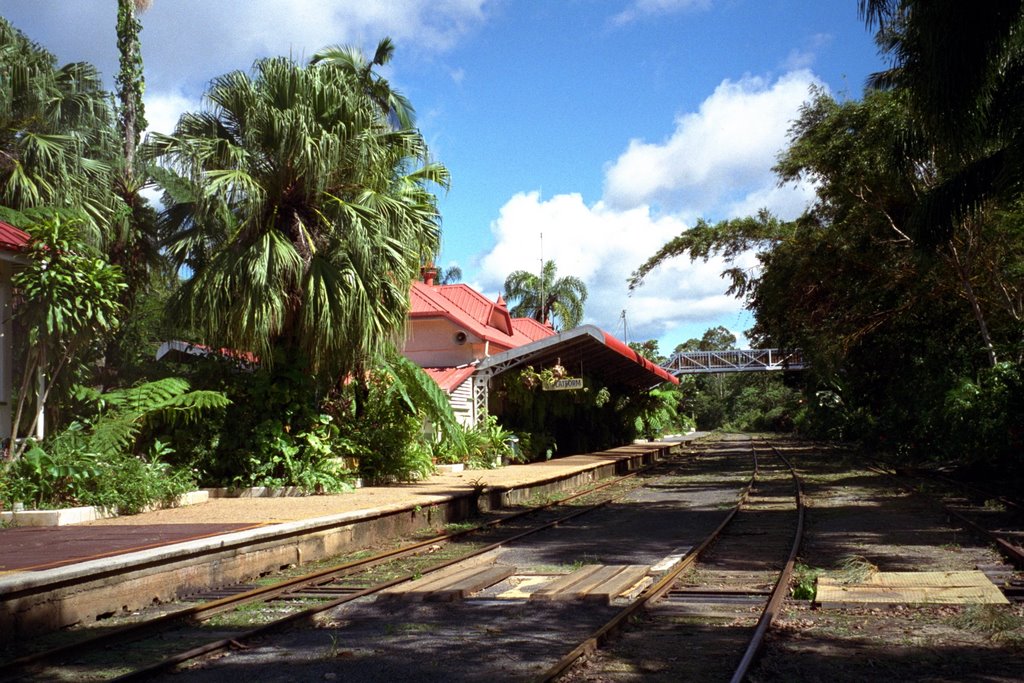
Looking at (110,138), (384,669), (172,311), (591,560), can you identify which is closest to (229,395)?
(172,311)

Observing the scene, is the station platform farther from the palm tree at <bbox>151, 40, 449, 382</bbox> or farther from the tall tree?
the tall tree

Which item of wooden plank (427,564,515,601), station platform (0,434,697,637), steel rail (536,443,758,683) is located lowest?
steel rail (536,443,758,683)

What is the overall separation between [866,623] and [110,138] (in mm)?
17574

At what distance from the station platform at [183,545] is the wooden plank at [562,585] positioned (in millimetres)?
3285

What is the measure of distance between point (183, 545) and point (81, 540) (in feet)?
5.49

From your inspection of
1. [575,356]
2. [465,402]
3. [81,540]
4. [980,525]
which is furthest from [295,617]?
[575,356]

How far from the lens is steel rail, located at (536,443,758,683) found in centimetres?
557

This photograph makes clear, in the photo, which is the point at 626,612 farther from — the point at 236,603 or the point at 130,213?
the point at 130,213

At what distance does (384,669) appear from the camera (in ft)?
19.3

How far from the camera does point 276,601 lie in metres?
8.35

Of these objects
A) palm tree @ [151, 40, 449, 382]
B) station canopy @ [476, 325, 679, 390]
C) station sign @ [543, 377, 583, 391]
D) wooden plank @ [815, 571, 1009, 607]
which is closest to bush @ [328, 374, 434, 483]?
palm tree @ [151, 40, 449, 382]

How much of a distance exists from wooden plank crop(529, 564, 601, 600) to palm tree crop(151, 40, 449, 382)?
7.63 metres

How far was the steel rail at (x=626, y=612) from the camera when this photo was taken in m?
5.57

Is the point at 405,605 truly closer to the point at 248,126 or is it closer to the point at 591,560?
the point at 591,560
